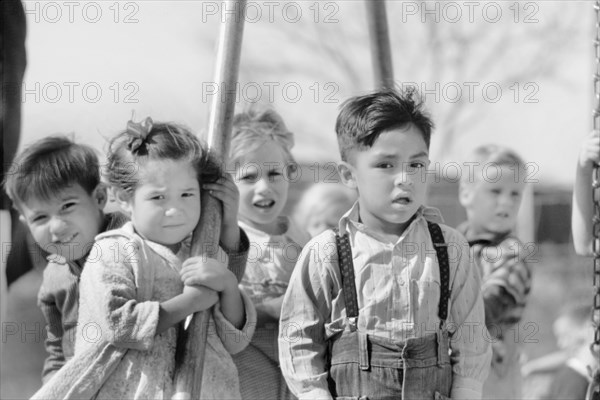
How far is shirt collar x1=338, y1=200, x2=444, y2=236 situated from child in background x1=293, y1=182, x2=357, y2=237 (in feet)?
6.60

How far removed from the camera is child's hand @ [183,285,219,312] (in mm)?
3240

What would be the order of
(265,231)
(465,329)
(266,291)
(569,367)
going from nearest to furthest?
1. (465,329)
2. (266,291)
3. (265,231)
4. (569,367)

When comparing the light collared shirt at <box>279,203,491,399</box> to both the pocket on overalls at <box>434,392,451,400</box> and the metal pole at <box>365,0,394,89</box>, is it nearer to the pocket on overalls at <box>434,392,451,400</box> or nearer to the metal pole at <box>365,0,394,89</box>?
the pocket on overalls at <box>434,392,451,400</box>

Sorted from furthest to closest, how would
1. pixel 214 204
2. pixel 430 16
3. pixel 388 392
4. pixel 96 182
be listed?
pixel 430 16, pixel 96 182, pixel 214 204, pixel 388 392

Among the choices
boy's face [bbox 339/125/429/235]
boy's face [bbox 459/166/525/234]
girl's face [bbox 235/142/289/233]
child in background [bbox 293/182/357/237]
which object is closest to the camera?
boy's face [bbox 339/125/429/235]

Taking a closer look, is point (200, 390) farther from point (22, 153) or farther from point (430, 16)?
point (430, 16)

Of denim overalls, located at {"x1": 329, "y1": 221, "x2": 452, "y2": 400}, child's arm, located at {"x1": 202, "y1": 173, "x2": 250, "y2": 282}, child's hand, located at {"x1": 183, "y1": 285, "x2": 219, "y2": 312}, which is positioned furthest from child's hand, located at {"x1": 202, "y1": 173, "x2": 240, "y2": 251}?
denim overalls, located at {"x1": 329, "y1": 221, "x2": 452, "y2": 400}

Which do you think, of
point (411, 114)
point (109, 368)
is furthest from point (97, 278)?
point (411, 114)

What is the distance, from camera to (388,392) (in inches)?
126

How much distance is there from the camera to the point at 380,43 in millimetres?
4695

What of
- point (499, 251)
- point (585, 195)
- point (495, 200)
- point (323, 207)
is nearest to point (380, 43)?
point (495, 200)

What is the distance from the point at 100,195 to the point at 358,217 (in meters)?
0.93

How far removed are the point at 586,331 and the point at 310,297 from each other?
395 centimetres

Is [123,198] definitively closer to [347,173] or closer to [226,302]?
[226,302]
